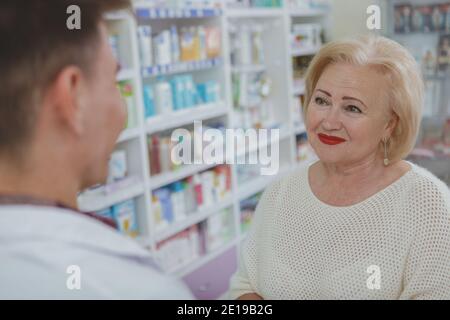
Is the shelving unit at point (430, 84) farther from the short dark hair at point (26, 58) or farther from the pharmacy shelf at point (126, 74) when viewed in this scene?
the short dark hair at point (26, 58)

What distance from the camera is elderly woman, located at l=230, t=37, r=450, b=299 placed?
4.21ft

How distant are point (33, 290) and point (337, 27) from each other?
14.9ft

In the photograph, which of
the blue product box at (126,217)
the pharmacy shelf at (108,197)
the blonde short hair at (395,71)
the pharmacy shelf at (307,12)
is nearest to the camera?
the blonde short hair at (395,71)

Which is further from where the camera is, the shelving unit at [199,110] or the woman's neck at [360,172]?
the shelving unit at [199,110]

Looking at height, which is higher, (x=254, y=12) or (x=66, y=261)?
(x=254, y=12)

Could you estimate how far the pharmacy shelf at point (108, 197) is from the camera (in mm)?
2512

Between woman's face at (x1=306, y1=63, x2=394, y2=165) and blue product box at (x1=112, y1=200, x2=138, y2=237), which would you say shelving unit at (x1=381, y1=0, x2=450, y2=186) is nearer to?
blue product box at (x1=112, y1=200, x2=138, y2=237)

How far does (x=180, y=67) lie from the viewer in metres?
3.02

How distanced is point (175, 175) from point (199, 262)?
667 mm

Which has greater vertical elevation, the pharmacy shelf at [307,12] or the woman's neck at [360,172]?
the pharmacy shelf at [307,12]

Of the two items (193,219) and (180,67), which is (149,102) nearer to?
(180,67)

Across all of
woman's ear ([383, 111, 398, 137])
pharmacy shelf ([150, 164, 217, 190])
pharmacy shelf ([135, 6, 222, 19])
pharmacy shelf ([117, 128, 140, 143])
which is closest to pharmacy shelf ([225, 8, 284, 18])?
pharmacy shelf ([135, 6, 222, 19])

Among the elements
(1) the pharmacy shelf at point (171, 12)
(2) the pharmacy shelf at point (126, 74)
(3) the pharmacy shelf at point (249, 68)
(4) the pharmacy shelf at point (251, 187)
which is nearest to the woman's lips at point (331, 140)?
(2) the pharmacy shelf at point (126, 74)

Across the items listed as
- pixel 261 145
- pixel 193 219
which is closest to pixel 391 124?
pixel 193 219
